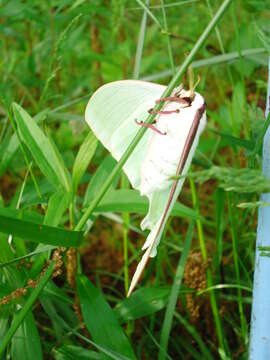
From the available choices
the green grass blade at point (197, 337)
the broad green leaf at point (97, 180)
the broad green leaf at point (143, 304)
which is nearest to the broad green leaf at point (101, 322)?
the broad green leaf at point (143, 304)

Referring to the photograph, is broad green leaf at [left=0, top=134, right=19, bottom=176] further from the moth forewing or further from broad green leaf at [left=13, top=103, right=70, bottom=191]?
the moth forewing

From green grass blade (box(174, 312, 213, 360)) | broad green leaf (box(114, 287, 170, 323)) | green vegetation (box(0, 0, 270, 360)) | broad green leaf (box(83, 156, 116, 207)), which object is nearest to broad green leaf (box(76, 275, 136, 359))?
green vegetation (box(0, 0, 270, 360))

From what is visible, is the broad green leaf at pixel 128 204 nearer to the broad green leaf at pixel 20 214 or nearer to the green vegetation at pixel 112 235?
the green vegetation at pixel 112 235

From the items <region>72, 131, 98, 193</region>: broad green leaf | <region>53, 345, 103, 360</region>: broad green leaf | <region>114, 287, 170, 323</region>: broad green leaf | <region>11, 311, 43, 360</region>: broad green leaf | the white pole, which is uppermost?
<region>72, 131, 98, 193</region>: broad green leaf

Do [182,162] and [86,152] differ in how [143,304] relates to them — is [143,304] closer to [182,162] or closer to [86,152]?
[86,152]

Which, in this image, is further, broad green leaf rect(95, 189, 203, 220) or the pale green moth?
broad green leaf rect(95, 189, 203, 220)

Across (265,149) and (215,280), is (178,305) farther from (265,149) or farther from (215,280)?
(265,149)
